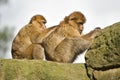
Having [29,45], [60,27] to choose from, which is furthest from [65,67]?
[29,45]

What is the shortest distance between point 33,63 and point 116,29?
1.60m

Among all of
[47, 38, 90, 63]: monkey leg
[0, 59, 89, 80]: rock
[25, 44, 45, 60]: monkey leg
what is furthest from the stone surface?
[25, 44, 45, 60]: monkey leg

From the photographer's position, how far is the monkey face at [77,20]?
10.6 meters

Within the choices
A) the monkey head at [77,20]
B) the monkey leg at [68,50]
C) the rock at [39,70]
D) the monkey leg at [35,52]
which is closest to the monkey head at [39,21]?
the monkey leg at [35,52]

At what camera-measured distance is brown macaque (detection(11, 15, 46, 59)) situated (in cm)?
1102

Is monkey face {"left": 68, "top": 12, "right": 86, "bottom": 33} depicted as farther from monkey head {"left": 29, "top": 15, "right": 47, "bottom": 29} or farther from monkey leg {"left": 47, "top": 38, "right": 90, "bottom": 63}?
monkey head {"left": 29, "top": 15, "right": 47, "bottom": 29}

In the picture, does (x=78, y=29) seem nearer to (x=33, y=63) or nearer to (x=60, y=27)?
(x=60, y=27)

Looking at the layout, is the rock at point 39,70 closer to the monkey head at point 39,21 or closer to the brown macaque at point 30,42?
the brown macaque at point 30,42

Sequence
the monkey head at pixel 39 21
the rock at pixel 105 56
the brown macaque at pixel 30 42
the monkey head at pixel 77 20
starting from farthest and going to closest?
1. the monkey head at pixel 39 21
2. the brown macaque at pixel 30 42
3. the monkey head at pixel 77 20
4. the rock at pixel 105 56

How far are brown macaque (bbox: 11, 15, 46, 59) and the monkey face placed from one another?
976 millimetres

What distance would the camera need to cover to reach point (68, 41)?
1002 centimetres

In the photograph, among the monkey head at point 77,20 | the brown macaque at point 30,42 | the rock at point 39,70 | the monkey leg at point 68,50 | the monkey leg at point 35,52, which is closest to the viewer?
the rock at point 39,70

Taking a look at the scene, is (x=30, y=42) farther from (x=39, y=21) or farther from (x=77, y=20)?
(x=77, y=20)

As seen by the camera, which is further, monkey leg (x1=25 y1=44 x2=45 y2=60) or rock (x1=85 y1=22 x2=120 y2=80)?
monkey leg (x1=25 y1=44 x2=45 y2=60)
